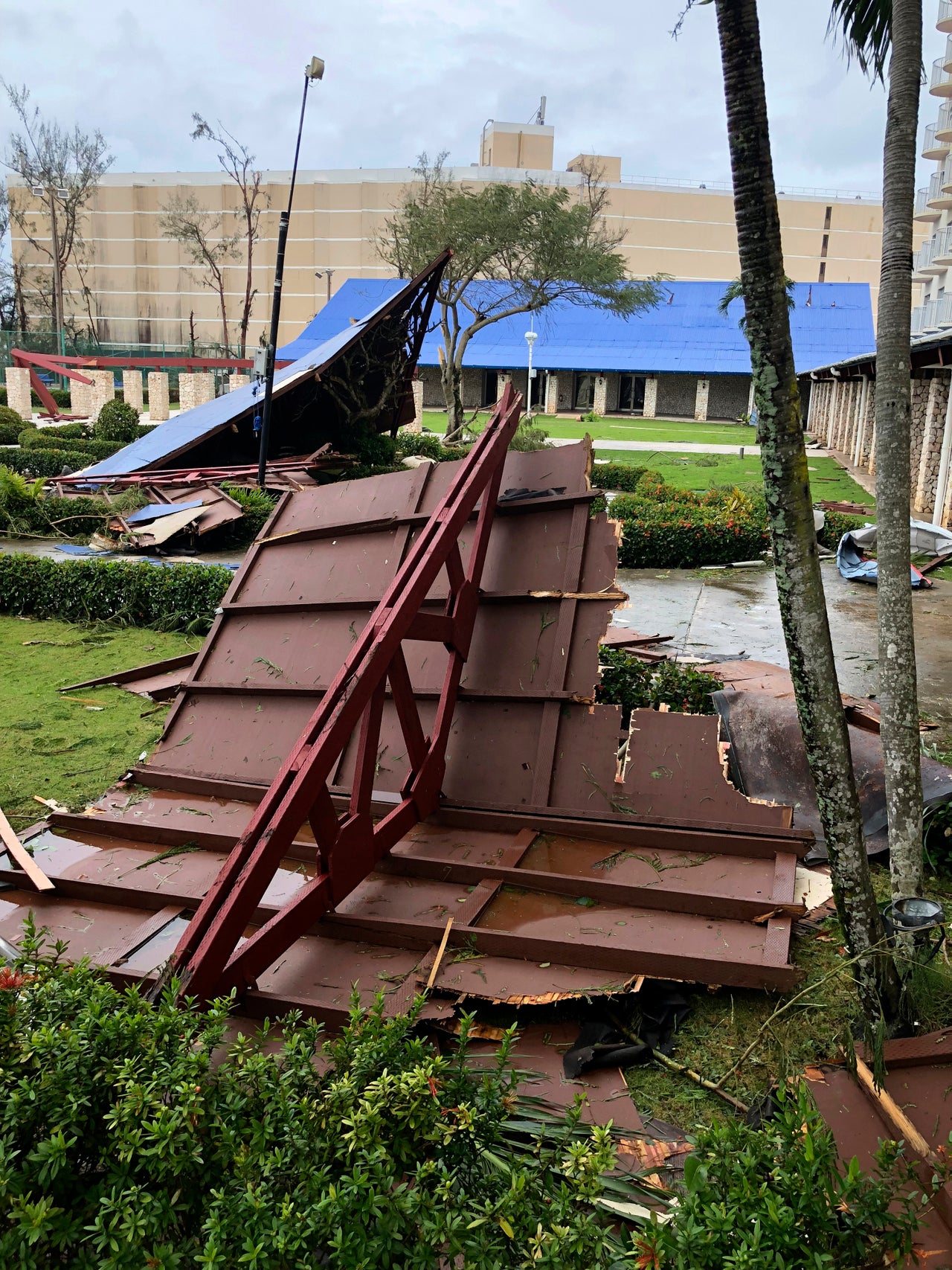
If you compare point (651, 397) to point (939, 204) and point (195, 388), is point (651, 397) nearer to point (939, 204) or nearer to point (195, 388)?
point (939, 204)

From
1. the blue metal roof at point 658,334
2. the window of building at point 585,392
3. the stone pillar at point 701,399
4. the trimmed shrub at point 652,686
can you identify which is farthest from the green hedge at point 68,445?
the stone pillar at point 701,399

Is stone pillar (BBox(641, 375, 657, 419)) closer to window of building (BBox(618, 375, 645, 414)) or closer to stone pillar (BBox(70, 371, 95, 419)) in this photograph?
window of building (BBox(618, 375, 645, 414))

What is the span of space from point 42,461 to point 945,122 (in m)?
36.7

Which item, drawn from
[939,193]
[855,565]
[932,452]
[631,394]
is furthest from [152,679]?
[631,394]

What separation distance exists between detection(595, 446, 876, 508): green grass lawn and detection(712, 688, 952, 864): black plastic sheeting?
1558 cm

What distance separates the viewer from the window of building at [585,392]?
5097cm

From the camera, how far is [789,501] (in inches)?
136

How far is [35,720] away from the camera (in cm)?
852

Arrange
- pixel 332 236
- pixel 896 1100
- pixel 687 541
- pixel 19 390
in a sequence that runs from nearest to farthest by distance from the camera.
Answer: pixel 896 1100
pixel 687 541
pixel 19 390
pixel 332 236

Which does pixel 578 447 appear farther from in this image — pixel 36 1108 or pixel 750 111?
pixel 36 1108

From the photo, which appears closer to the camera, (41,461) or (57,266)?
(41,461)

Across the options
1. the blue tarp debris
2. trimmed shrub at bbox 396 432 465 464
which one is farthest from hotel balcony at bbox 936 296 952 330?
the blue tarp debris

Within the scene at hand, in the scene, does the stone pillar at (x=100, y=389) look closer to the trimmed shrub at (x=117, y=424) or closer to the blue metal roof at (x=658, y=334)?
the trimmed shrub at (x=117, y=424)

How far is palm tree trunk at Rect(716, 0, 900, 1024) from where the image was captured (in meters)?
3.32
